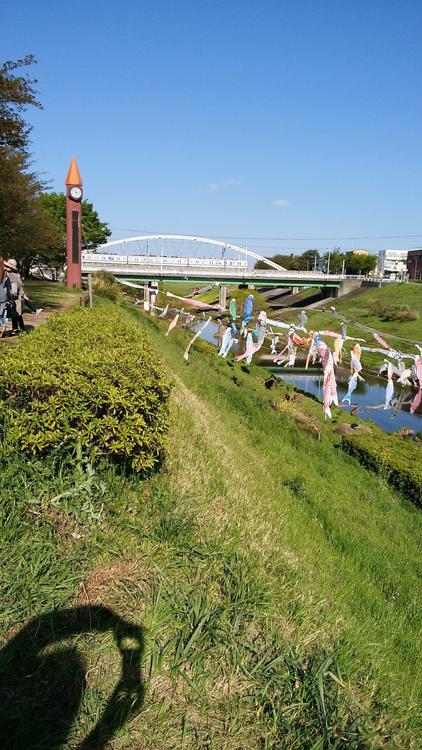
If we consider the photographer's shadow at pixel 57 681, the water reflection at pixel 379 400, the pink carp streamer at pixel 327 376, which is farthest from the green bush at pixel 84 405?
the water reflection at pixel 379 400

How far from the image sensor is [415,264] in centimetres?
9606

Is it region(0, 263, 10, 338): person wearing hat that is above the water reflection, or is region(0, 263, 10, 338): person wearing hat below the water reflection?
above

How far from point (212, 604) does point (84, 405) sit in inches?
74.7

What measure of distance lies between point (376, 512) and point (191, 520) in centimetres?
593

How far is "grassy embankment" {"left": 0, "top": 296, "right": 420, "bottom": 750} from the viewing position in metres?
2.85

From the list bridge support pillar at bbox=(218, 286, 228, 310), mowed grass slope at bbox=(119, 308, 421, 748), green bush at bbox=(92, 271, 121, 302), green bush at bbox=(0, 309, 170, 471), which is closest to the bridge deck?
bridge support pillar at bbox=(218, 286, 228, 310)

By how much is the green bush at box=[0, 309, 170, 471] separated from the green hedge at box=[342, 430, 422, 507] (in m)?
7.85

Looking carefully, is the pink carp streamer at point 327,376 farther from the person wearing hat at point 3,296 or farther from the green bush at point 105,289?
the green bush at point 105,289

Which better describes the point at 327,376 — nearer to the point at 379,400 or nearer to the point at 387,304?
the point at 379,400

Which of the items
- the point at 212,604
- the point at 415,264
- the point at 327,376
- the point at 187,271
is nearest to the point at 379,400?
the point at 327,376

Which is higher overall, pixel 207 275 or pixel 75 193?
pixel 75 193

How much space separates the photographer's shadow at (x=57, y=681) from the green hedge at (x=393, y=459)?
9.10 metres

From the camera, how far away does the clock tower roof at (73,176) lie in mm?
33562

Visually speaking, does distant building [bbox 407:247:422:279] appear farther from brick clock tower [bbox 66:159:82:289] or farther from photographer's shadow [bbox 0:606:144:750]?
photographer's shadow [bbox 0:606:144:750]
